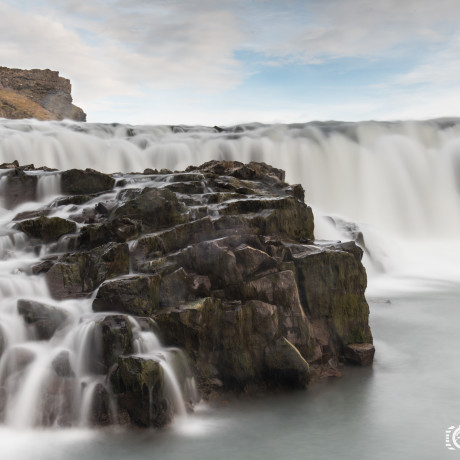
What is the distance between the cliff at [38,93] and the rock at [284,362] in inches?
1960

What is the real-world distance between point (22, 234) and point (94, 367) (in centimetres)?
525

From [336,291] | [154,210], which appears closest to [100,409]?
[154,210]

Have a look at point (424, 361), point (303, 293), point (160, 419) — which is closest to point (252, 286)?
point (303, 293)

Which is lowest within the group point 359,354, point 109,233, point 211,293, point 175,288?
point 359,354

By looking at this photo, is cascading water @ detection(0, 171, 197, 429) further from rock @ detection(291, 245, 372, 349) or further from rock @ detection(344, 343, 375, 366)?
rock @ detection(344, 343, 375, 366)

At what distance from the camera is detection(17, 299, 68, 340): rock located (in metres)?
9.40

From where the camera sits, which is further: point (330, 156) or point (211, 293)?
point (330, 156)

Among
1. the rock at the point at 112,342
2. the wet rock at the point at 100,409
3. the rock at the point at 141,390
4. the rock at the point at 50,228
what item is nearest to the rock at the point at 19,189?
the rock at the point at 50,228

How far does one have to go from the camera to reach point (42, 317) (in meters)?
9.49

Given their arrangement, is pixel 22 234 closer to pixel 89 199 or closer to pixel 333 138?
pixel 89 199

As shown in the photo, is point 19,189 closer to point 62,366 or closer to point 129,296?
point 129,296

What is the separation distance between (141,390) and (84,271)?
139 inches

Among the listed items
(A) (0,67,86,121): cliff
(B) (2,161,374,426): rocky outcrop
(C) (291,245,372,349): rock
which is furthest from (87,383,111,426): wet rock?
(A) (0,67,86,121): cliff

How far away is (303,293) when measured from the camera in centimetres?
1116
